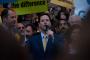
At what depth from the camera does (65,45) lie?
521mm

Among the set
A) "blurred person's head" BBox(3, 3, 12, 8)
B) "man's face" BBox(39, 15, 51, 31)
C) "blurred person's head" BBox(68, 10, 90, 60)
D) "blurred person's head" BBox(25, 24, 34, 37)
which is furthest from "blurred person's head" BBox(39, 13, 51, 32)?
"blurred person's head" BBox(68, 10, 90, 60)

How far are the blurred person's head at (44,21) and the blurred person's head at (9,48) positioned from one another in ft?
7.26

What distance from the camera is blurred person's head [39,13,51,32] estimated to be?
106 inches

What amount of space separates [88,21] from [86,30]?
19 mm

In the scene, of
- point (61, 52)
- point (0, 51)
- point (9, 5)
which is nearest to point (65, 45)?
point (61, 52)

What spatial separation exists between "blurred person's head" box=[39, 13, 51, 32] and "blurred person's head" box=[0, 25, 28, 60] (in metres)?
2.21

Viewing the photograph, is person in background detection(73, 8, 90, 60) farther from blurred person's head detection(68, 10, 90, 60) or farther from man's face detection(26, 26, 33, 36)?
man's face detection(26, 26, 33, 36)

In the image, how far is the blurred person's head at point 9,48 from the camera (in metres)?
0.43

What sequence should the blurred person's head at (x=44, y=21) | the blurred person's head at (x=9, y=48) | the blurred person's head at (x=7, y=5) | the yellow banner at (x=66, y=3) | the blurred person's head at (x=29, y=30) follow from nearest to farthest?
the blurred person's head at (x=9, y=48), the blurred person's head at (x=7, y=5), the blurred person's head at (x=29, y=30), the blurred person's head at (x=44, y=21), the yellow banner at (x=66, y=3)

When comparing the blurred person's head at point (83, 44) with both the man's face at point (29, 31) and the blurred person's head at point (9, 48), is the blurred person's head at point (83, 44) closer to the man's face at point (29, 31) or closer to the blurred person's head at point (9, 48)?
the blurred person's head at point (9, 48)

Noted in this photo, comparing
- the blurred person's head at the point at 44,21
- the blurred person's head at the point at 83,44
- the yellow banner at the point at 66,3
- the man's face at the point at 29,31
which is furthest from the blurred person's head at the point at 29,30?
the blurred person's head at the point at 83,44

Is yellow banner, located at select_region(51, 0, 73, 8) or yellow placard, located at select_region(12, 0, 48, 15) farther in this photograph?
yellow banner, located at select_region(51, 0, 73, 8)

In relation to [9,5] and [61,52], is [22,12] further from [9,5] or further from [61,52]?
[61,52]

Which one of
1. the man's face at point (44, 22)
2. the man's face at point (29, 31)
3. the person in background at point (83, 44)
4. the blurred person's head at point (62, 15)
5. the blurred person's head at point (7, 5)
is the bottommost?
the man's face at point (29, 31)
